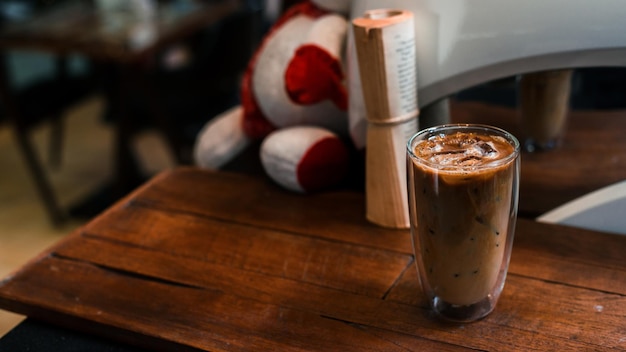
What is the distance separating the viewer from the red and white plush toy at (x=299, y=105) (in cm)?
109

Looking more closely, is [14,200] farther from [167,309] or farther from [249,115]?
[167,309]

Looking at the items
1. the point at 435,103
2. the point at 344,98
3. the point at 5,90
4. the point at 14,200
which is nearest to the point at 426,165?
the point at 435,103

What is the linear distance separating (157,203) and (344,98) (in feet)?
1.12

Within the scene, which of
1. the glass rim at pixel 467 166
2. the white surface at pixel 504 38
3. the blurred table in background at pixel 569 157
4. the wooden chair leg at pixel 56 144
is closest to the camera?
the glass rim at pixel 467 166

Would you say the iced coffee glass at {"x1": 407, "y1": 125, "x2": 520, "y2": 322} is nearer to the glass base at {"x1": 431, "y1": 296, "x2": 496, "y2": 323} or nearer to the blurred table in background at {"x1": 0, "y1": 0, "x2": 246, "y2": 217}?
the glass base at {"x1": 431, "y1": 296, "x2": 496, "y2": 323}

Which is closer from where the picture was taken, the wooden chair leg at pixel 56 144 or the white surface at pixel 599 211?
the white surface at pixel 599 211

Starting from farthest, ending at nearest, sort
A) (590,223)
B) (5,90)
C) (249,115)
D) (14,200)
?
1. (14,200)
2. (5,90)
3. (249,115)
4. (590,223)

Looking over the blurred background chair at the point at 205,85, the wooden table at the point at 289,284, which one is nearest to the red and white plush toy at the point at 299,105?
the wooden table at the point at 289,284

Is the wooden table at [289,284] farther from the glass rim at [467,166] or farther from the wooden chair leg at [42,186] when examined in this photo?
the wooden chair leg at [42,186]

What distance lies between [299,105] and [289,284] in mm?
392

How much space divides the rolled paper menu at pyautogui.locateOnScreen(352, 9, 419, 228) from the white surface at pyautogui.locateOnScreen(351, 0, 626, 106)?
0.10 ft

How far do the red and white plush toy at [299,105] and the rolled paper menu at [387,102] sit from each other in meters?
0.14

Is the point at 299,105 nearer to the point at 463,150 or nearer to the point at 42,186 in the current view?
the point at 463,150

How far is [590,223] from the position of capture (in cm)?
94
